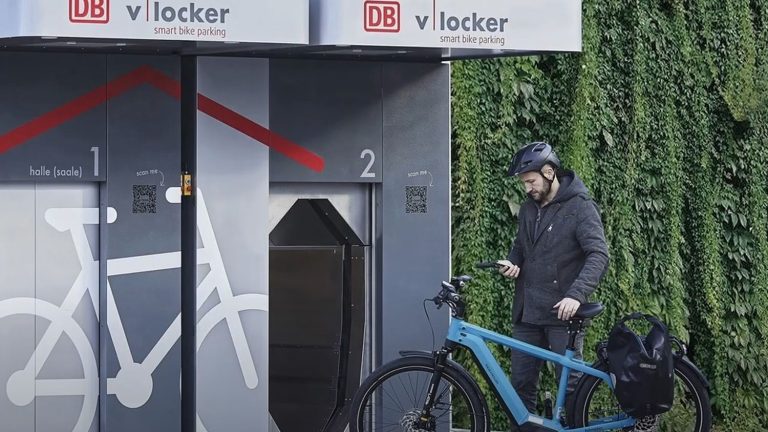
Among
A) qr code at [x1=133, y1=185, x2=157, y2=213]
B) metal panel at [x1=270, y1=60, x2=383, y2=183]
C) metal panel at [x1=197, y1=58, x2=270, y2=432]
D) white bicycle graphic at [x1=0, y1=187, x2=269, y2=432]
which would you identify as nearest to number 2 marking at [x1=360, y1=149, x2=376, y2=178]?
metal panel at [x1=270, y1=60, x2=383, y2=183]

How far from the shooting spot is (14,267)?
698cm

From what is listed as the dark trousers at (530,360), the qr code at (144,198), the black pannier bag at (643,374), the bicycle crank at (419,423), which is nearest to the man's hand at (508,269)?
the dark trousers at (530,360)

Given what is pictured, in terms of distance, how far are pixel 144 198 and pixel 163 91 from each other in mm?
616

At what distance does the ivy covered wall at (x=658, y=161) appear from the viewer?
930 cm

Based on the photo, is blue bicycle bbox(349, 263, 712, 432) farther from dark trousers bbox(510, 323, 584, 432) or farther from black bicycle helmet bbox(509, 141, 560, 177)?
black bicycle helmet bbox(509, 141, 560, 177)

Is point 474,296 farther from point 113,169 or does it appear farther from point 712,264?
point 113,169

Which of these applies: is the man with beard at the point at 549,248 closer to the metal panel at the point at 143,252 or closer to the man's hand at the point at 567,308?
the man's hand at the point at 567,308

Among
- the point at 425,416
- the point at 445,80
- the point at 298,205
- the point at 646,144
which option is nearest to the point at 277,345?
the point at 298,205

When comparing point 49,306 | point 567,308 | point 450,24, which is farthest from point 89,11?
point 567,308

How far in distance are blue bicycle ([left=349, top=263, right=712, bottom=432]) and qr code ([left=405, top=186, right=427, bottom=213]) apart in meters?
0.99

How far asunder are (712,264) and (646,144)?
118 centimetres

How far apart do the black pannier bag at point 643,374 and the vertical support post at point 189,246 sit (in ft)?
7.94

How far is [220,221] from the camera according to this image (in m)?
7.23

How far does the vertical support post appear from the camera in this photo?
23.6ft
